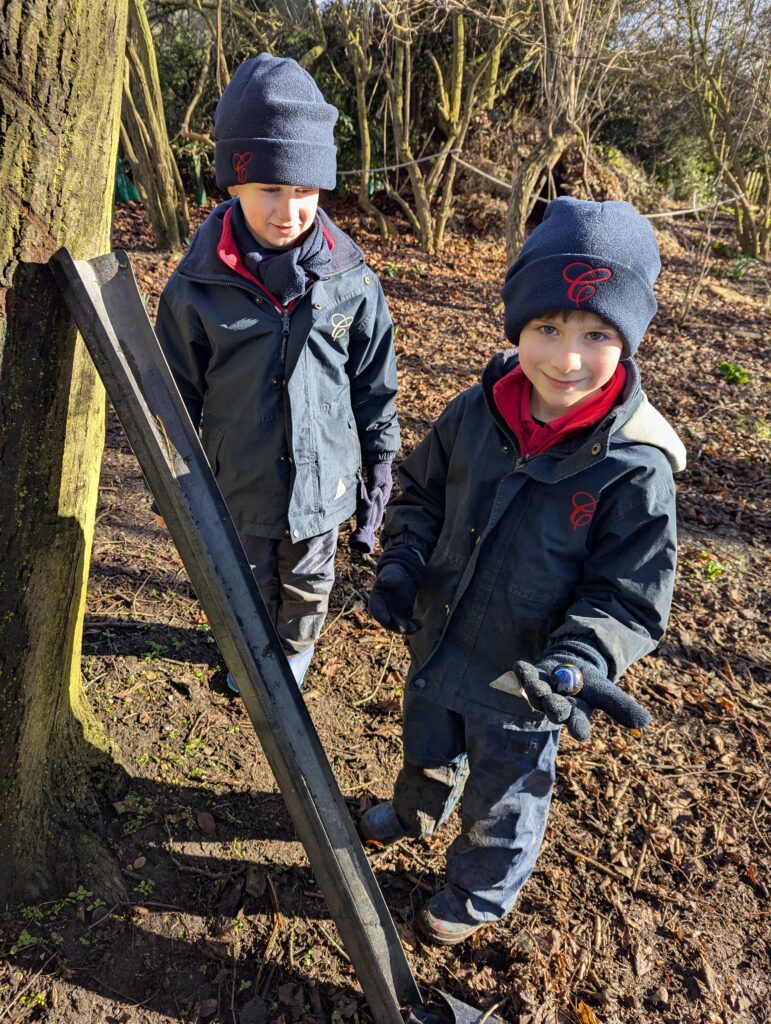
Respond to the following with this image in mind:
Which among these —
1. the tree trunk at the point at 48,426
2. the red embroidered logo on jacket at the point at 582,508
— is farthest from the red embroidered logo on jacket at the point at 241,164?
the red embroidered logo on jacket at the point at 582,508

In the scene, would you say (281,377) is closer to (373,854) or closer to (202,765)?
(202,765)

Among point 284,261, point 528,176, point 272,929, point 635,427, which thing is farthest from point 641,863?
point 528,176

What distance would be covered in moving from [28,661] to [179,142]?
11.8 m

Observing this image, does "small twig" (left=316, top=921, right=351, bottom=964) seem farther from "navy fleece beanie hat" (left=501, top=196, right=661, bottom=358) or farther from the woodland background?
"navy fleece beanie hat" (left=501, top=196, right=661, bottom=358)

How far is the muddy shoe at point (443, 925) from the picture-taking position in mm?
2303

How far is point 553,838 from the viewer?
273cm

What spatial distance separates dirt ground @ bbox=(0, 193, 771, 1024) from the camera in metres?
2.14

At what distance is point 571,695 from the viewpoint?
1.70 metres

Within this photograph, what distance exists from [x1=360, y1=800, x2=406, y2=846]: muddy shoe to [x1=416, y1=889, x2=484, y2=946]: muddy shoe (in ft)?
0.87

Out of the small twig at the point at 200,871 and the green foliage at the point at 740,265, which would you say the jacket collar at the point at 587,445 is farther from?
the green foliage at the point at 740,265

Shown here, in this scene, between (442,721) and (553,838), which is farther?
(553,838)

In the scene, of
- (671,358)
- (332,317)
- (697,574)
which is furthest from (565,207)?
(671,358)

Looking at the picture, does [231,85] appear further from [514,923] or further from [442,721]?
[514,923]

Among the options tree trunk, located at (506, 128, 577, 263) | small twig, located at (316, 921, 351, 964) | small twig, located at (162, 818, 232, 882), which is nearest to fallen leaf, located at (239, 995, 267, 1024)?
small twig, located at (316, 921, 351, 964)
